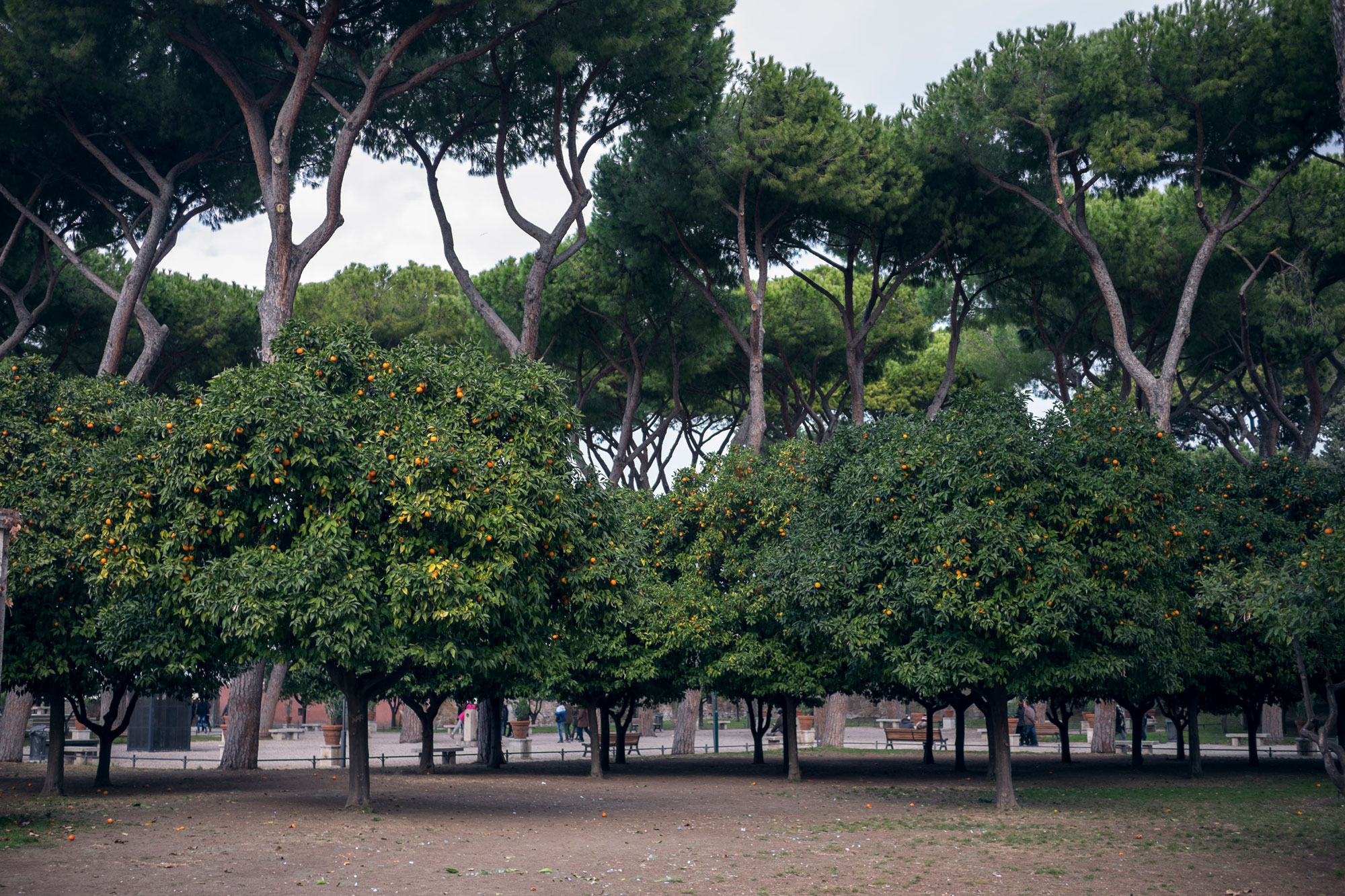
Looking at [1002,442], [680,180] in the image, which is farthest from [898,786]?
[680,180]

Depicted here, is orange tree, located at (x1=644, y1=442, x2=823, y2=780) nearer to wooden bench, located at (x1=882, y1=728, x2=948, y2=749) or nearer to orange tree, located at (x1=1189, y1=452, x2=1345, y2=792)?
orange tree, located at (x1=1189, y1=452, x2=1345, y2=792)

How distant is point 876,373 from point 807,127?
39.7 feet

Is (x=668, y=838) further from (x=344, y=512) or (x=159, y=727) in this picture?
(x=159, y=727)

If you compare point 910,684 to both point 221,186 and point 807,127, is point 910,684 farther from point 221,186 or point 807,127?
point 221,186

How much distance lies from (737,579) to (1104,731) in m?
20.7

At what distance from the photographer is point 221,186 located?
28594 millimetres

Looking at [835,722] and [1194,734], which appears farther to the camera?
[835,722]

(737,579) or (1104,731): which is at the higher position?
(737,579)

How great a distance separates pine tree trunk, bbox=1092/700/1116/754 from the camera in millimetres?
39688

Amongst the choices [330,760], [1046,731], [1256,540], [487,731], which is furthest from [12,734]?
[1046,731]

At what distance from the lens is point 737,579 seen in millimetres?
26219

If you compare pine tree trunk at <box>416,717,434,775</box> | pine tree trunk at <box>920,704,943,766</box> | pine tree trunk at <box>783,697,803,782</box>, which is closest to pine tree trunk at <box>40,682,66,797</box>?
pine tree trunk at <box>416,717,434,775</box>

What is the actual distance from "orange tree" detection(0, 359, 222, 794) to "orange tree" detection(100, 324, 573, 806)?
44.5 inches

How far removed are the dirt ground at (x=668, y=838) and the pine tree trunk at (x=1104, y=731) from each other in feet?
45.7
